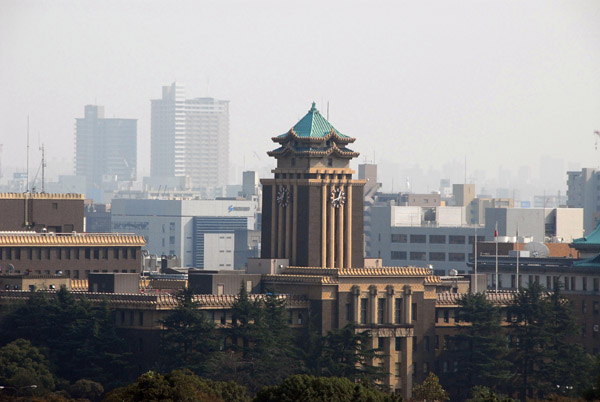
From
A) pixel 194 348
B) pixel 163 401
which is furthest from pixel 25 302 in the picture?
pixel 163 401

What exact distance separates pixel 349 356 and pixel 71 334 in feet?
96.6

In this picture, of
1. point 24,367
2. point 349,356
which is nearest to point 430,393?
point 349,356

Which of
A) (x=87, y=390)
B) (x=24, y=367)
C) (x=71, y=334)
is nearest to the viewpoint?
(x=87, y=390)

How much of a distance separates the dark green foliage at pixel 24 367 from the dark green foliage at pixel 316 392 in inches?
1602

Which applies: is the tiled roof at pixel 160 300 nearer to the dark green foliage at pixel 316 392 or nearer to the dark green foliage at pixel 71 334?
the dark green foliage at pixel 71 334

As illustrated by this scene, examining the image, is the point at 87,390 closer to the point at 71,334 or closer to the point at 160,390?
the point at 71,334

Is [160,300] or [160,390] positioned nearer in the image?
[160,390]

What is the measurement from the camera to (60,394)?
17388 centimetres

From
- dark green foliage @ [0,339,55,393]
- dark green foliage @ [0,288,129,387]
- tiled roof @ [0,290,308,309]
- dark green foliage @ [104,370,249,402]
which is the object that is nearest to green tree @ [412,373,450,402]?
tiled roof @ [0,290,308,309]

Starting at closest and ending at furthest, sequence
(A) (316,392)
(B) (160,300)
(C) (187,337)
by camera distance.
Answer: (A) (316,392)
(C) (187,337)
(B) (160,300)

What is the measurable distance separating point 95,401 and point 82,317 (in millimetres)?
15375

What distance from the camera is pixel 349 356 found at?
630 feet

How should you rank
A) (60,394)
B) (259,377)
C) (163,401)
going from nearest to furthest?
(163,401)
(60,394)
(259,377)

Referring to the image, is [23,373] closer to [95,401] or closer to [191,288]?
[95,401]
